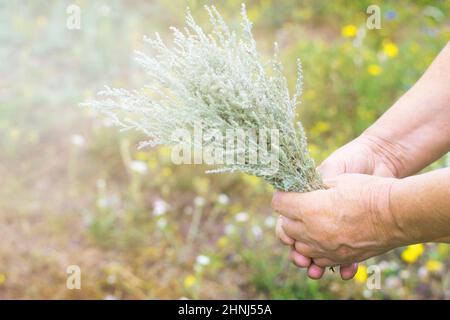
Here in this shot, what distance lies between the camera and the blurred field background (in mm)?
2615

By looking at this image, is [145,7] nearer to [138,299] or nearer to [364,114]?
[364,114]

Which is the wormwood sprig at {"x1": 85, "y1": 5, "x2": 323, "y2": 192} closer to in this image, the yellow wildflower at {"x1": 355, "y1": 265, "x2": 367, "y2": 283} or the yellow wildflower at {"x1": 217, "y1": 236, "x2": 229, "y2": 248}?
the yellow wildflower at {"x1": 355, "y1": 265, "x2": 367, "y2": 283}

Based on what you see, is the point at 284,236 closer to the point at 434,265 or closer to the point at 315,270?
the point at 315,270

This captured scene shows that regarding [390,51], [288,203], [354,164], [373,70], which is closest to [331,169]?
[354,164]

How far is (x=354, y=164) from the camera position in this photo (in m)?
1.91

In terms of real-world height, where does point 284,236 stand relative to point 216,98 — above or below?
below

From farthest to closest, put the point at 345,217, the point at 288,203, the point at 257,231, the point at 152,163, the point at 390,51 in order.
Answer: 1. the point at 390,51
2. the point at 152,163
3. the point at 257,231
4. the point at 288,203
5. the point at 345,217

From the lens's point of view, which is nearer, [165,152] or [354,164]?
[354,164]

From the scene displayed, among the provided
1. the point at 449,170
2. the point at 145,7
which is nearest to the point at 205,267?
the point at 449,170

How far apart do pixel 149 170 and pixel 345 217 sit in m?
1.75

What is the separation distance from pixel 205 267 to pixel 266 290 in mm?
324

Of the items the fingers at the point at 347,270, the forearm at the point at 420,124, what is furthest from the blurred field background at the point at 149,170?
the forearm at the point at 420,124

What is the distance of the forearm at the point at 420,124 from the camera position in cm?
188

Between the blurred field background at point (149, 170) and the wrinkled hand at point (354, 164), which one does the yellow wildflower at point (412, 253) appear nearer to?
the blurred field background at point (149, 170)
